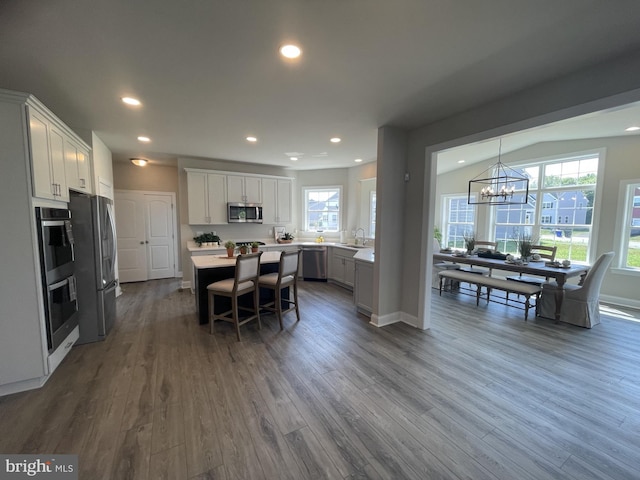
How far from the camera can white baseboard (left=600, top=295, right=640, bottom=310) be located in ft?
14.2

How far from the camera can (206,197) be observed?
17.4 ft

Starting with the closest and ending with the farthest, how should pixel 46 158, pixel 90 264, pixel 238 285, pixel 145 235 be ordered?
1. pixel 46 158
2. pixel 90 264
3. pixel 238 285
4. pixel 145 235

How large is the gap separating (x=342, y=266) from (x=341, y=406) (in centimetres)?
358

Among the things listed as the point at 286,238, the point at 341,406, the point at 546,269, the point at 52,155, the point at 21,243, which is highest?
the point at 52,155

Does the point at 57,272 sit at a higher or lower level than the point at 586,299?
higher

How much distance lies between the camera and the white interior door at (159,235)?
595 cm

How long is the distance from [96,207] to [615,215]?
25.9 feet

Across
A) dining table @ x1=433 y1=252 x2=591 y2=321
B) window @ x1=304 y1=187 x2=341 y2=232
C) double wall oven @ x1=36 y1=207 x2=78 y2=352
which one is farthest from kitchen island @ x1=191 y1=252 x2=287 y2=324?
dining table @ x1=433 y1=252 x2=591 y2=321

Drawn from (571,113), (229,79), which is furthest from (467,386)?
(229,79)

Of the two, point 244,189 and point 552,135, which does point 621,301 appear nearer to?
point 552,135

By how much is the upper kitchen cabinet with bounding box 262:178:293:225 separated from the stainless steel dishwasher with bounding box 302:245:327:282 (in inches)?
38.3

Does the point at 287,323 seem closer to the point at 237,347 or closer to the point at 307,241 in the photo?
the point at 237,347

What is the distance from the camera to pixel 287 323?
3619mm

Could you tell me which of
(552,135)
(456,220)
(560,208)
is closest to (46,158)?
(552,135)
